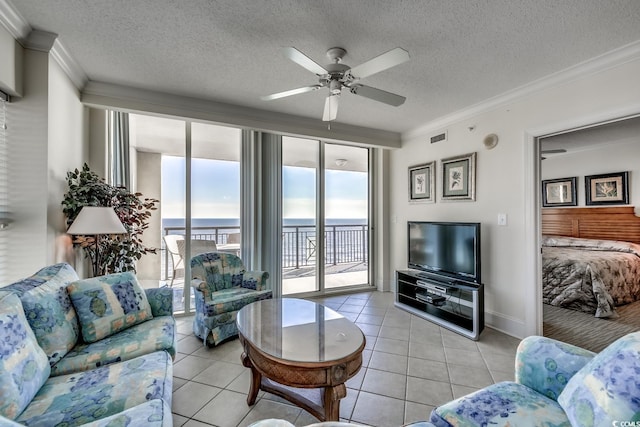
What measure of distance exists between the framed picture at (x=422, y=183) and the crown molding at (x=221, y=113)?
0.64m

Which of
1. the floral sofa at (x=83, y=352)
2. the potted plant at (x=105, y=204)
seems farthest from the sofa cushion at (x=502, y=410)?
the potted plant at (x=105, y=204)

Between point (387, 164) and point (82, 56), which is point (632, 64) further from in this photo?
point (82, 56)

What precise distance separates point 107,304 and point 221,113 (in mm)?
2305

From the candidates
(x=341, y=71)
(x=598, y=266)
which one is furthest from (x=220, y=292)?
(x=598, y=266)

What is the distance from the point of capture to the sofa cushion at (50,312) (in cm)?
145

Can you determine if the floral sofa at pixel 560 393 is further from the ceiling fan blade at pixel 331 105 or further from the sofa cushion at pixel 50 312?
the ceiling fan blade at pixel 331 105

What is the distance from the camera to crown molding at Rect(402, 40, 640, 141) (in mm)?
2193

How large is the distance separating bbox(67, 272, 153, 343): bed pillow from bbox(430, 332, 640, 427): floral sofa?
195cm

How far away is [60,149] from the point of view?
2.31 metres

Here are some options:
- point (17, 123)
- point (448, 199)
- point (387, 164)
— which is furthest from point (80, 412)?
point (387, 164)

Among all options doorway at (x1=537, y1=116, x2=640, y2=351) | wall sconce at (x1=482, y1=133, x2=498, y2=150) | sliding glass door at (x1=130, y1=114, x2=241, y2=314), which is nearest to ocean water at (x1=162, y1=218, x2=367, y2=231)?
sliding glass door at (x1=130, y1=114, x2=241, y2=314)

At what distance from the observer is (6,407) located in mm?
1039

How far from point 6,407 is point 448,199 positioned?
4.02 m

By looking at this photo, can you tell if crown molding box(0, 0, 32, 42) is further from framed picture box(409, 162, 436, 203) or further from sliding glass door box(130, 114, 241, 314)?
framed picture box(409, 162, 436, 203)
